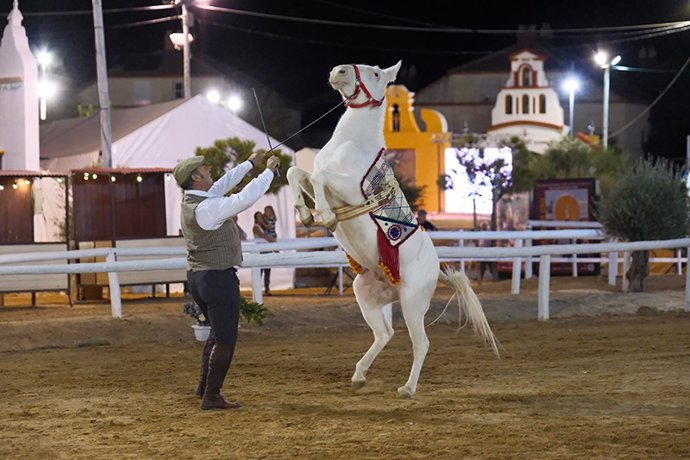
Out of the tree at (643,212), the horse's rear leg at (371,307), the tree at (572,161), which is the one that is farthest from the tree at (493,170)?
the horse's rear leg at (371,307)

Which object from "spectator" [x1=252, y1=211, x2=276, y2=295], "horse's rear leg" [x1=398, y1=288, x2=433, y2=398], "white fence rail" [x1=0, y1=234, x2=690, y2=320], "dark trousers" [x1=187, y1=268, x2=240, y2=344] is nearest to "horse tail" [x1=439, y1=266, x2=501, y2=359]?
"horse's rear leg" [x1=398, y1=288, x2=433, y2=398]

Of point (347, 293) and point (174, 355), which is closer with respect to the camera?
point (174, 355)

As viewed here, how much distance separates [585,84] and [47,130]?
2160 inches

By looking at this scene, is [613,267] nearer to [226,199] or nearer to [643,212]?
[643,212]

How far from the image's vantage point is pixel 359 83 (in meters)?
9.28

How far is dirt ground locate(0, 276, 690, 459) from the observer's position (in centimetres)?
768

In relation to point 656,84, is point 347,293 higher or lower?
lower

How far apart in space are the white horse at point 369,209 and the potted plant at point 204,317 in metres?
4.20

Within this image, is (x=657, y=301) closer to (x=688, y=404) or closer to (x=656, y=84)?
(x=688, y=404)

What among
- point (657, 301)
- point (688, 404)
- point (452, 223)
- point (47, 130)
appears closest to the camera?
point (688, 404)

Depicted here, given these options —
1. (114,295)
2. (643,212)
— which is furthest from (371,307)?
(643,212)

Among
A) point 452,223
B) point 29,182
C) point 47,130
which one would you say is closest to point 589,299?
point 29,182

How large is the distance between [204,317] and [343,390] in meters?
3.90

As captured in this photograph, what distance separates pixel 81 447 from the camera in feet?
25.2
